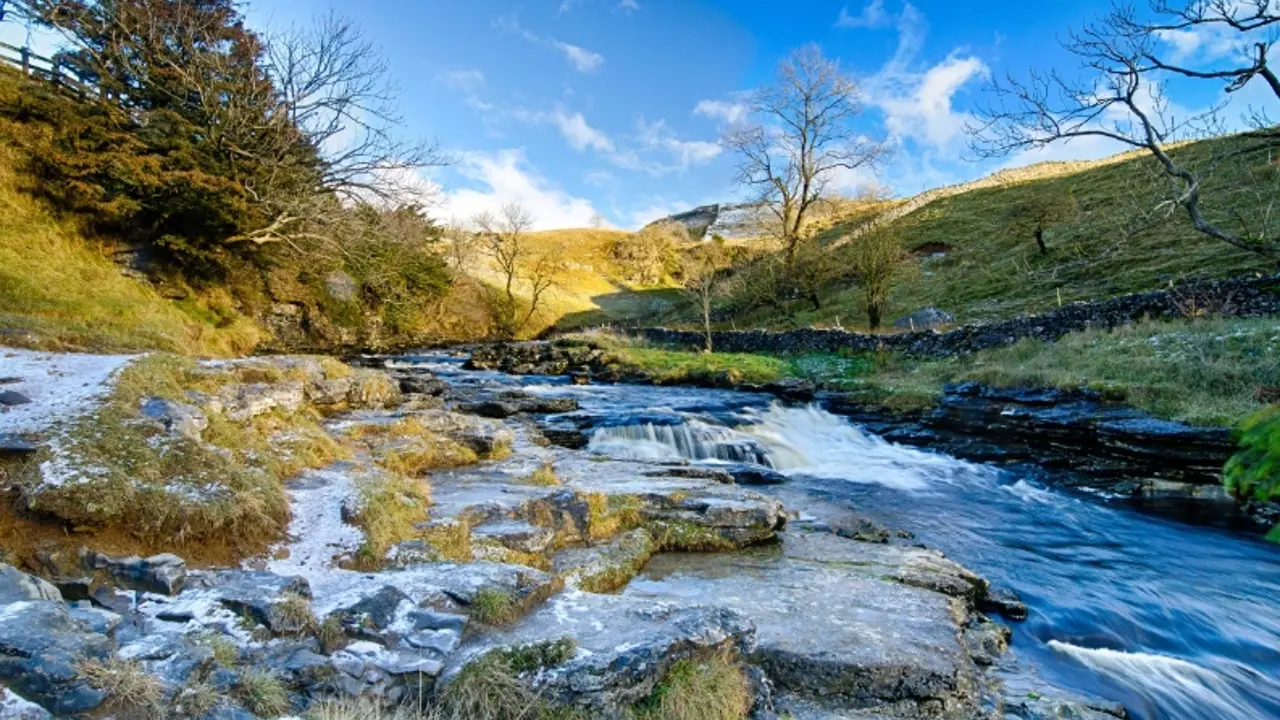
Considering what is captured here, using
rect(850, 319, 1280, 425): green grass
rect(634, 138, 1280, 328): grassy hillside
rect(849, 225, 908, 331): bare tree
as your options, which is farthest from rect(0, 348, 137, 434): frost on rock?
rect(849, 225, 908, 331): bare tree

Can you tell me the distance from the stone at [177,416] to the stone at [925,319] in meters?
26.4

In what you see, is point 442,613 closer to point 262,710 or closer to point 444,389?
point 262,710

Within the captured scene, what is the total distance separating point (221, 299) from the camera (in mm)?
22125

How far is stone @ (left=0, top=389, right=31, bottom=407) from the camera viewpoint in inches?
215

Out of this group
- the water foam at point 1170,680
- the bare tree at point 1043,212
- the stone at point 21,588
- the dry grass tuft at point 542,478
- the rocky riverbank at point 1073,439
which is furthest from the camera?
the bare tree at point 1043,212

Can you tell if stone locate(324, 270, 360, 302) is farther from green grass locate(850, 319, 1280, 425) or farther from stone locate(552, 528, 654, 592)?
stone locate(552, 528, 654, 592)

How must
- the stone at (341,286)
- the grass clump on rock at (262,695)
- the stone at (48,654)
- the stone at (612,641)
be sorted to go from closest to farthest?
1. the stone at (48,654)
2. the grass clump on rock at (262,695)
3. the stone at (612,641)
4. the stone at (341,286)

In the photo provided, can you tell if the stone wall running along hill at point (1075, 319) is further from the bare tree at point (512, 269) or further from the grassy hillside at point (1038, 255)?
the bare tree at point (512, 269)

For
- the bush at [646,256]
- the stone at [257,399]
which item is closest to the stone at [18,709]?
the stone at [257,399]

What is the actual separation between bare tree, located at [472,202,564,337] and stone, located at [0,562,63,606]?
135ft

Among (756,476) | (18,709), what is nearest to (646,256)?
(756,476)

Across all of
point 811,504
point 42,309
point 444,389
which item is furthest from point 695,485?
point 42,309

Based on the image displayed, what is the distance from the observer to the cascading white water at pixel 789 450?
12109mm

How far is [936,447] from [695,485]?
768cm
